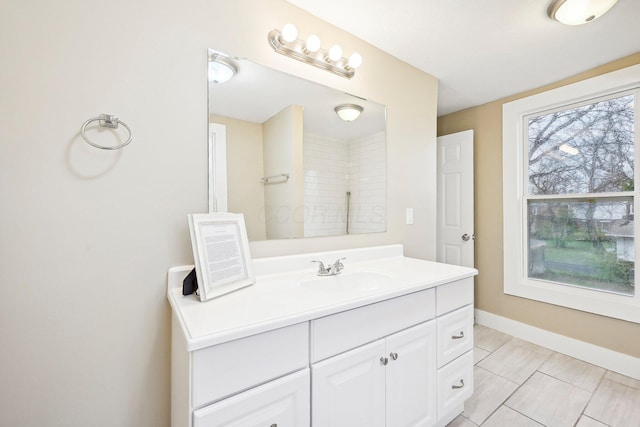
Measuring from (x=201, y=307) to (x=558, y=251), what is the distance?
2.88 meters

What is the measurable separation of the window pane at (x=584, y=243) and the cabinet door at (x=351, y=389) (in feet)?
7.27

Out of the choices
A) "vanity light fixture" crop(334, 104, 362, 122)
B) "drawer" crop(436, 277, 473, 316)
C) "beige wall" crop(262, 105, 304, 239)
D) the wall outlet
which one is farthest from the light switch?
"beige wall" crop(262, 105, 304, 239)

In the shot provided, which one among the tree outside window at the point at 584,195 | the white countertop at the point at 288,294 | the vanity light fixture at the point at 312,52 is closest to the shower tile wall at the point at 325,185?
the white countertop at the point at 288,294

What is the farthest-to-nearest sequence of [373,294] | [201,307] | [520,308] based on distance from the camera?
1. [520,308]
2. [373,294]
3. [201,307]

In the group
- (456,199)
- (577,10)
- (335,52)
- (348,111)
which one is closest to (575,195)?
Result: (456,199)

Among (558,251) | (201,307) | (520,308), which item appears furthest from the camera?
(520,308)

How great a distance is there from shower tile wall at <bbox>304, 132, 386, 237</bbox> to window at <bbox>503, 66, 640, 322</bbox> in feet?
5.23

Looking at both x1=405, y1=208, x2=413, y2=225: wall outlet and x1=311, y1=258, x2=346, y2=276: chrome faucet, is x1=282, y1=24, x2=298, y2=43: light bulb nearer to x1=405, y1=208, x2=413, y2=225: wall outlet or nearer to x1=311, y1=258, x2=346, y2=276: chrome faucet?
x1=311, y1=258, x2=346, y2=276: chrome faucet

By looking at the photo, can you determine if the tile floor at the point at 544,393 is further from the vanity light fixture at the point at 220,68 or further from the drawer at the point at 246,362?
the vanity light fixture at the point at 220,68

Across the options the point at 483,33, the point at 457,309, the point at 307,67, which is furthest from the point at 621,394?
the point at 307,67

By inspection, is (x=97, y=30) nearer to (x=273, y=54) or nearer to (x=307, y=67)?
(x=273, y=54)

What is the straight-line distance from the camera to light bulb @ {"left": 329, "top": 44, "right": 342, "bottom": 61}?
5.00 feet

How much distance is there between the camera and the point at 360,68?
69.1 inches

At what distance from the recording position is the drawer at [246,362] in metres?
0.72
